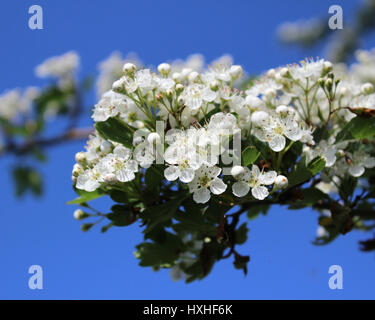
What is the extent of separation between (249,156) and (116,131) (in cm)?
42

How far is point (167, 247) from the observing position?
164cm

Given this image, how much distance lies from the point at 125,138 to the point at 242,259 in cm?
57

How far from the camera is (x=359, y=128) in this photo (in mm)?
1484

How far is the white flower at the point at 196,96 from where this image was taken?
136 cm

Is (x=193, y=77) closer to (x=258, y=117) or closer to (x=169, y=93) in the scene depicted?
(x=169, y=93)

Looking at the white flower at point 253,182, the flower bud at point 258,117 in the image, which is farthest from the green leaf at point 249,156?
the flower bud at point 258,117

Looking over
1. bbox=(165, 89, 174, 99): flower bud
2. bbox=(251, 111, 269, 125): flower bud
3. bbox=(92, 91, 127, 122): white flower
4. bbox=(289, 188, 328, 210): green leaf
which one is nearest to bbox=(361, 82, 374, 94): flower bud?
bbox=(289, 188, 328, 210): green leaf

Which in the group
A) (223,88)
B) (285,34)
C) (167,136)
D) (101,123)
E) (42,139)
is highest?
(285,34)

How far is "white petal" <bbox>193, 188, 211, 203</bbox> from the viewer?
1.24 metres

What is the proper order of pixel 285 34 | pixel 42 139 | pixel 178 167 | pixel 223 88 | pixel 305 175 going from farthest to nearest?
pixel 285 34 → pixel 42 139 → pixel 223 88 → pixel 305 175 → pixel 178 167

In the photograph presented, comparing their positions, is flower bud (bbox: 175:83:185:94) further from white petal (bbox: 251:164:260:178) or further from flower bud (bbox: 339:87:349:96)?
flower bud (bbox: 339:87:349:96)

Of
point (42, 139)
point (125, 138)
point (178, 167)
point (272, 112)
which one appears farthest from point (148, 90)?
point (42, 139)

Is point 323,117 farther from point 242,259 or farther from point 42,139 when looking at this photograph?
point 42,139

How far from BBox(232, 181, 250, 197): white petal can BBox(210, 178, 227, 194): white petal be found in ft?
0.12
